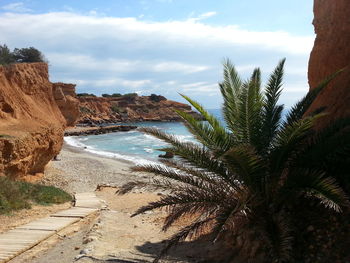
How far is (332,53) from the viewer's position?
28.4 ft

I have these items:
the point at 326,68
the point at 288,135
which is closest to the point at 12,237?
the point at 288,135

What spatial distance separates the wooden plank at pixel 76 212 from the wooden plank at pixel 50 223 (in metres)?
0.42

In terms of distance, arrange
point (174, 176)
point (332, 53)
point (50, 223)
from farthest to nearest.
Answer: point (50, 223) → point (332, 53) → point (174, 176)

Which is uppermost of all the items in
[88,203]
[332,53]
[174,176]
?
[332,53]

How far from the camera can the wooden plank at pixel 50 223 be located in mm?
9453

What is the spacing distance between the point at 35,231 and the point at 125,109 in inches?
3758

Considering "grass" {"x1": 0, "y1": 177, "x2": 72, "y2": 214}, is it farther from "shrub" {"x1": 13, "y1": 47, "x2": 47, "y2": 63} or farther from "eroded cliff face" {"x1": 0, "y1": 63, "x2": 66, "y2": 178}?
"shrub" {"x1": 13, "y1": 47, "x2": 47, "y2": 63}

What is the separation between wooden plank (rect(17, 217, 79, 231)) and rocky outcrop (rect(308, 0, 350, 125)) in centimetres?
667

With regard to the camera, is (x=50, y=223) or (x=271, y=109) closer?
(x=271, y=109)

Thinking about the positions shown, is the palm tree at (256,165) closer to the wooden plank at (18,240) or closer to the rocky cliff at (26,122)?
the wooden plank at (18,240)

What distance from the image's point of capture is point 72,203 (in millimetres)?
13797

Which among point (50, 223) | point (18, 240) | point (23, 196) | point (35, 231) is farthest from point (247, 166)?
point (23, 196)

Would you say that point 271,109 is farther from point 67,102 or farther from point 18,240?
point 67,102

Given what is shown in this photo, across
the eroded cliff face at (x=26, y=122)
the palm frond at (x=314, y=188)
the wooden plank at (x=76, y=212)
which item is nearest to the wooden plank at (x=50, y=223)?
the wooden plank at (x=76, y=212)
